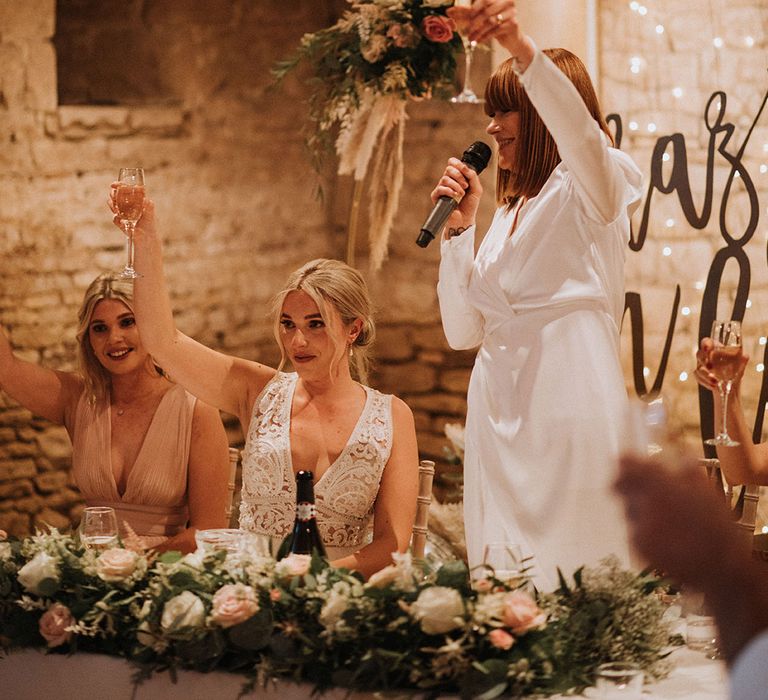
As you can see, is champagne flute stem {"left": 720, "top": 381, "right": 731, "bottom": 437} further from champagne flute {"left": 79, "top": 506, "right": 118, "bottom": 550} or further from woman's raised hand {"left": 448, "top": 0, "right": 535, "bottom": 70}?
champagne flute {"left": 79, "top": 506, "right": 118, "bottom": 550}

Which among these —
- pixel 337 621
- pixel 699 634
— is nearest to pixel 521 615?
pixel 337 621

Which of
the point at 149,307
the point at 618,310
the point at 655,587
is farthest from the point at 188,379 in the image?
the point at 655,587

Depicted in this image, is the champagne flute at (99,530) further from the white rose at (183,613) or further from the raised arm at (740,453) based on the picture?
the raised arm at (740,453)

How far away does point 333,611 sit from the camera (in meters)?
1.82

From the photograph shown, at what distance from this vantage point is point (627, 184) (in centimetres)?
253

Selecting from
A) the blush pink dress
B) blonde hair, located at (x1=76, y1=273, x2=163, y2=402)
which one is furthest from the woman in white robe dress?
blonde hair, located at (x1=76, y1=273, x2=163, y2=402)

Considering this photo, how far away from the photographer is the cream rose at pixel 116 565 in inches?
79.6

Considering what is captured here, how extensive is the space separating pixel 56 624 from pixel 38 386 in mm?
1496

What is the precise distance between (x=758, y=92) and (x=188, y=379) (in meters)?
Result: 2.71

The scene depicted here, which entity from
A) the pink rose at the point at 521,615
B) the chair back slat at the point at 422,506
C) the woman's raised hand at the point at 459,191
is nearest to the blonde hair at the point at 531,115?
the woman's raised hand at the point at 459,191

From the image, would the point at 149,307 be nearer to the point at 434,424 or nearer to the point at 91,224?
the point at 91,224

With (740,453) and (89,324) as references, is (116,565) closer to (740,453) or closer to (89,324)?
(89,324)

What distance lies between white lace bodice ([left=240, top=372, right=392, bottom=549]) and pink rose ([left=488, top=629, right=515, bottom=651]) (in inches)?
43.1

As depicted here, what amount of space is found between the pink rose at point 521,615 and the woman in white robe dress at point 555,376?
2.11ft
